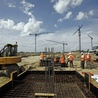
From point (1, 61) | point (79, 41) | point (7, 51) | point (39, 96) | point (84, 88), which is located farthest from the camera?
point (79, 41)

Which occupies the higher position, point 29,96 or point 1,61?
point 1,61

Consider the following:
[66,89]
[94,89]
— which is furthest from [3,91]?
[94,89]

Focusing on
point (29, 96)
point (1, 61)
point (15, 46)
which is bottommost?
point (29, 96)

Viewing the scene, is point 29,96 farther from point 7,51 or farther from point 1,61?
point 7,51

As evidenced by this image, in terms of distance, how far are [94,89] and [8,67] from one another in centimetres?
751

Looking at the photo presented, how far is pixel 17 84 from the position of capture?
1112 centimetres

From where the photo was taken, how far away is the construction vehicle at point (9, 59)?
14.5m

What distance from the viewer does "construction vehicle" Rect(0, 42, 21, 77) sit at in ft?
47.4

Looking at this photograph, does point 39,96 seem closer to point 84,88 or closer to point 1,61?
point 84,88

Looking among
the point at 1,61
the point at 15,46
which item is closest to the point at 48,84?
the point at 1,61

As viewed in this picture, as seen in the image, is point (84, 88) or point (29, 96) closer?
point (29, 96)

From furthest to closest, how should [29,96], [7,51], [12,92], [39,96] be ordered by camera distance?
[7,51] < [12,92] < [29,96] < [39,96]

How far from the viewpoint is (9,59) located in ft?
47.4

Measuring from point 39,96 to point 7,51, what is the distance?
352 inches
